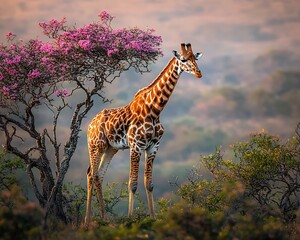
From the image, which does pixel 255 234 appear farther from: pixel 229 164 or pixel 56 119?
pixel 56 119

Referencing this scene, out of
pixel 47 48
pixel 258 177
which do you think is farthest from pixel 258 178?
pixel 47 48

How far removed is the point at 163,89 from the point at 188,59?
56.3 inches

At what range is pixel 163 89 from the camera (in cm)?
2283

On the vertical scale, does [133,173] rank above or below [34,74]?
below

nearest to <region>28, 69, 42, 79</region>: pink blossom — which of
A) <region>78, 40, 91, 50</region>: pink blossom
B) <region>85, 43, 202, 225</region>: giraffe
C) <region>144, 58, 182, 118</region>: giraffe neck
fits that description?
<region>78, 40, 91, 50</region>: pink blossom

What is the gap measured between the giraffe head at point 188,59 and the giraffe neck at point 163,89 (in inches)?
15.7

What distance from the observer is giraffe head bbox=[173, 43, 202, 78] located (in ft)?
71.8

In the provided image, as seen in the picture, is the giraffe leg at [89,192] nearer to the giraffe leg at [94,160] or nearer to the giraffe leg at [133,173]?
the giraffe leg at [94,160]

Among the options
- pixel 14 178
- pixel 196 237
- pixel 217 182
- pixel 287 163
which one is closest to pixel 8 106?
pixel 14 178

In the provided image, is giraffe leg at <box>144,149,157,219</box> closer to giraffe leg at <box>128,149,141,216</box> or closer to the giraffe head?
giraffe leg at <box>128,149,141,216</box>

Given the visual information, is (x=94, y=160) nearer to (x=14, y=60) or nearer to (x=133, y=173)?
(x=133, y=173)

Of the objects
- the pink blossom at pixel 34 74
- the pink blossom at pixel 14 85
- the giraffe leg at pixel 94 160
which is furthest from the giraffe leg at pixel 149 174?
the pink blossom at pixel 14 85

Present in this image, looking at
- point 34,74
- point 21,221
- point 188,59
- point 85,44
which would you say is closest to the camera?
point 21,221

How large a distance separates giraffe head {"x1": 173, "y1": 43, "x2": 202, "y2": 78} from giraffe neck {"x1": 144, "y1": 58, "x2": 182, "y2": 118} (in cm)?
40
